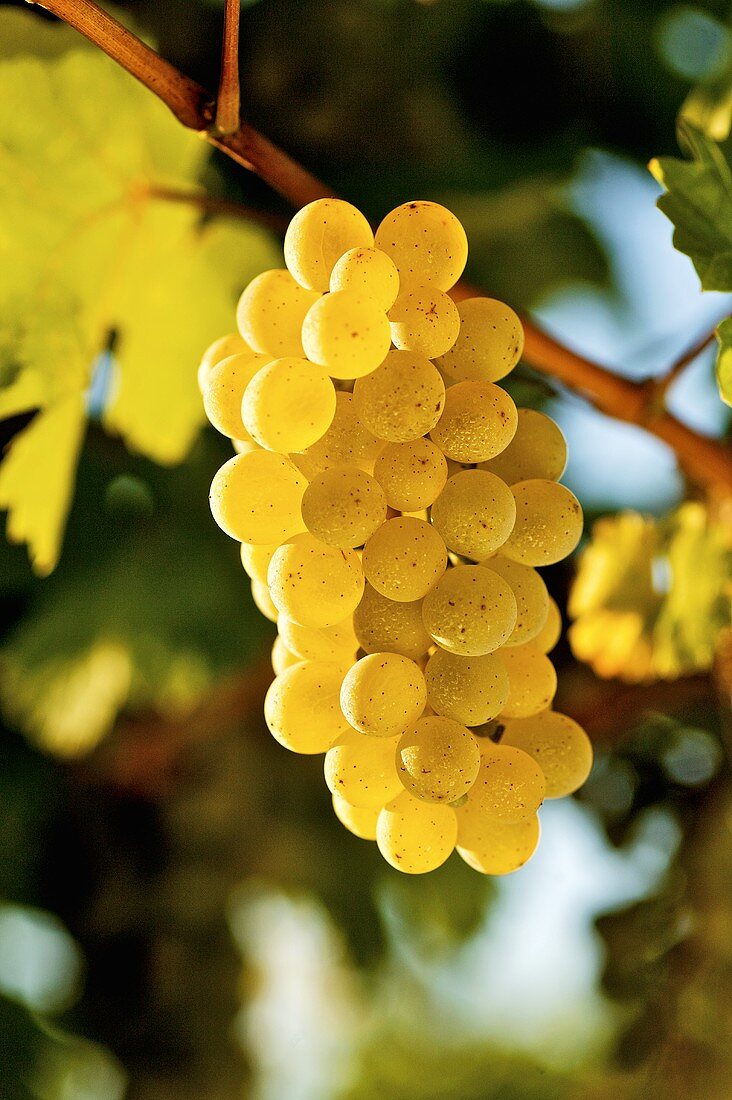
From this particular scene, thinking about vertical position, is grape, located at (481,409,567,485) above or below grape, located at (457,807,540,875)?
above

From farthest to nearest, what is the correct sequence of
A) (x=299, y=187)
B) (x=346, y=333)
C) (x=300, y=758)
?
(x=300, y=758), (x=299, y=187), (x=346, y=333)

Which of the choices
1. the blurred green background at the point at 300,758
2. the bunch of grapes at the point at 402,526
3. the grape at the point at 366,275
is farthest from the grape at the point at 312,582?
the blurred green background at the point at 300,758

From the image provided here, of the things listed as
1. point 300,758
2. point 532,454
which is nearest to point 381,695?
point 532,454

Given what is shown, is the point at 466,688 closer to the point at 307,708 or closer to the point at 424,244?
the point at 307,708

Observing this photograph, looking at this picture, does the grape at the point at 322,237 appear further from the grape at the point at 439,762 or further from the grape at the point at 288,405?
the grape at the point at 439,762

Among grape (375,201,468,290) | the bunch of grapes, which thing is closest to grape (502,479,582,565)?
the bunch of grapes

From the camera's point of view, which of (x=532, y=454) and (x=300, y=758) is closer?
(x=532, y=454)

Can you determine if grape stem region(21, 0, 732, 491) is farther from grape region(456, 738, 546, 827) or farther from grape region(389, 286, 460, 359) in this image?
grape region(456, 738, 546, 827)

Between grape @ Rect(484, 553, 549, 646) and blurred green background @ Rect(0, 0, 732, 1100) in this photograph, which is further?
blurred green background @ Rect(0, 0, 732, 1100)
